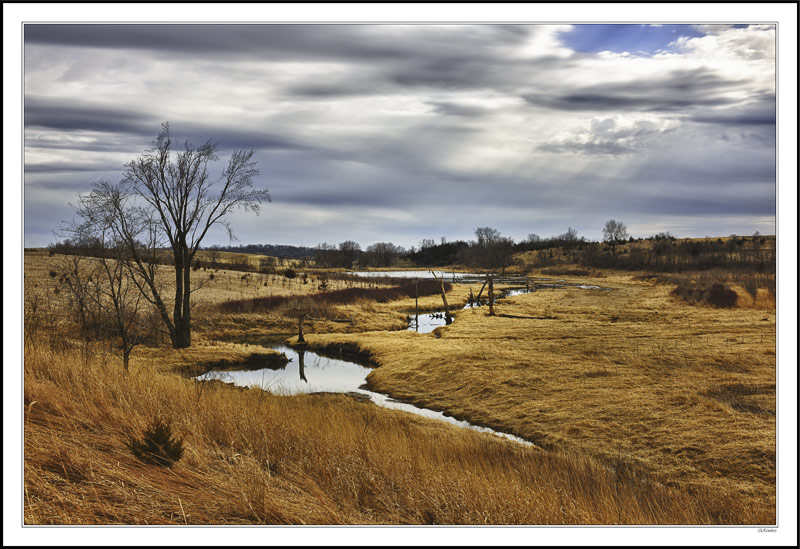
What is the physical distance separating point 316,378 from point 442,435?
11499 millimetres

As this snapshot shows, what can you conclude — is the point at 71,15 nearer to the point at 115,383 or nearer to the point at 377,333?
the point at 115,383

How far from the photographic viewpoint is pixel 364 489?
5.47 meters

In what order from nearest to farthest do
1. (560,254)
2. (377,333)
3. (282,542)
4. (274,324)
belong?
(282,542) → (377,333) → (274,324) → (560,254)

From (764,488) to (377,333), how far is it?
2361 centimetres

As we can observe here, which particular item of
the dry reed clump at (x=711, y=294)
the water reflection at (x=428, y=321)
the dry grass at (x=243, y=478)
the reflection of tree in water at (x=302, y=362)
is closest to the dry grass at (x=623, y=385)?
the reflection of tree in water at (x=302, y=362)

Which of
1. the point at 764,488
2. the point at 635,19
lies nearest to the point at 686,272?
the point at 764,488

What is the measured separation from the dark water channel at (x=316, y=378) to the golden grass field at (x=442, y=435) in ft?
2.44

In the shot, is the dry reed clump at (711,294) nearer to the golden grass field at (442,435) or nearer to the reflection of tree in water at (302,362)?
the golden grass field at (442,435)

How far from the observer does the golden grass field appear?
4934mm

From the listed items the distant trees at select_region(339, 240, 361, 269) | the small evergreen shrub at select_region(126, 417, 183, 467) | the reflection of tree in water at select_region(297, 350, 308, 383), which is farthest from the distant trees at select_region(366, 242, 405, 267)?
the small evergreen shrub at select_region(126, 417, 183, 467)

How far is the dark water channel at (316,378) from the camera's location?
17.2 meters

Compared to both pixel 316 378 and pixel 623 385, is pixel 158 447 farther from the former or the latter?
pixel 316 378

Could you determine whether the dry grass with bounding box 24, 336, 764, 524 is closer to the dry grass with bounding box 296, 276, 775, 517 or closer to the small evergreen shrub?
the small evergreen shrub

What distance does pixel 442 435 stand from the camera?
12305mm
